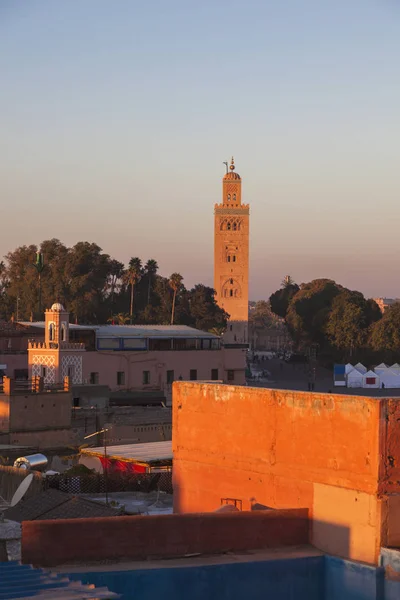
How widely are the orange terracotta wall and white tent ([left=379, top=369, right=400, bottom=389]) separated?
5226 cm

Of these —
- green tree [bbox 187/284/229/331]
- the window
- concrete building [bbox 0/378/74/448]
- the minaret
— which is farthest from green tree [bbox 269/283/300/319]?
concrete building [bbox 0/378/74/448]

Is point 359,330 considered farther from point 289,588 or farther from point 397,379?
point 289,588

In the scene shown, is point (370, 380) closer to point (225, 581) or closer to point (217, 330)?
point (217, 330)

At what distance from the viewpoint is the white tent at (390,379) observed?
210 feet

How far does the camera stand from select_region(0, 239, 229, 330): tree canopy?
65.0 m

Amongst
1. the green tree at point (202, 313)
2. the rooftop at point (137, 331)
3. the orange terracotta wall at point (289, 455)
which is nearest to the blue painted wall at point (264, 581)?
the orange terracotta wall at point (289, 455)

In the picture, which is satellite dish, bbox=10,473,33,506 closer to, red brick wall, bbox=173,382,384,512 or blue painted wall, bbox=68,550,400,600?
red brick wall, bbox=173,382,384,512

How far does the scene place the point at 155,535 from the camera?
10.2 m

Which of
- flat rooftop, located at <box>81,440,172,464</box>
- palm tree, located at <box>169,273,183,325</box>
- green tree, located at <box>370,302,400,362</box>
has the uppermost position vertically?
palm tree, located at <box>169,273,183,325</box>

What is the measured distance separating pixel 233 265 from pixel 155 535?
80.1 m

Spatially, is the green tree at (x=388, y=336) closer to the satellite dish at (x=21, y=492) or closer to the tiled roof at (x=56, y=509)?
the satellite dish at (x=21, y=492)

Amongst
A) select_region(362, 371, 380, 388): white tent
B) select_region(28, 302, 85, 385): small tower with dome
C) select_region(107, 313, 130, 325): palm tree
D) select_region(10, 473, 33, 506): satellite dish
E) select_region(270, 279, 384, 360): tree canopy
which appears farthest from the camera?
select_region(270, 279, 384, 360): tree canopy

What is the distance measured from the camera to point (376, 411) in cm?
1045

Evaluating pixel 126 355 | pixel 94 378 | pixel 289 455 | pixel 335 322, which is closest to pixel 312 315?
pixel 335 322
